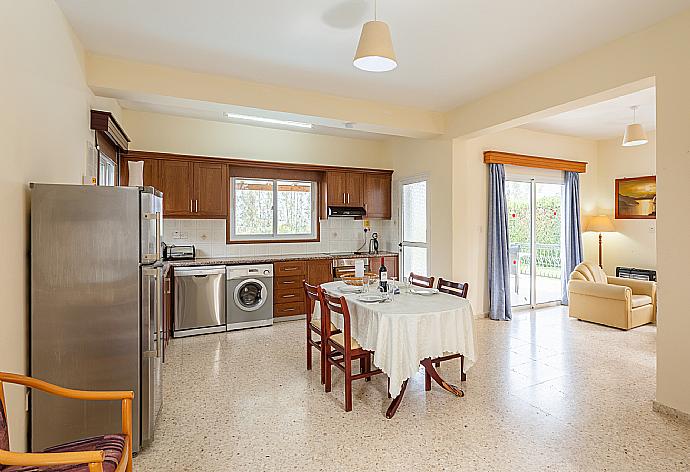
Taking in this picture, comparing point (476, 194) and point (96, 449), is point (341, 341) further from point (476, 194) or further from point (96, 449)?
point (476, 194)

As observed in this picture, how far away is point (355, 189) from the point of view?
22.0 ft

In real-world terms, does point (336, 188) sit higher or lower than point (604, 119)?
lower

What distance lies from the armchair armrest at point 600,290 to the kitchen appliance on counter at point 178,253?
5.51 m

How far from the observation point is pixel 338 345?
3.18 m

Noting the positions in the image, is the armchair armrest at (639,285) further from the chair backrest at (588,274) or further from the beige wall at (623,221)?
the beige wall at (623,221)

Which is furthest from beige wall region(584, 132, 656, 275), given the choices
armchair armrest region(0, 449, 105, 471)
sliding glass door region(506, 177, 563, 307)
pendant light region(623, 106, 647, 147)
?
armchair armrest region(0, 449, 105, 471)

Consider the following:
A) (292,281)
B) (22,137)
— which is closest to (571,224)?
(292,281)

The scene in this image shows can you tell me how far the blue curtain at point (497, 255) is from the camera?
19.1ft

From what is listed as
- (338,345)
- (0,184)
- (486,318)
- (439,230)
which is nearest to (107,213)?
(0,184)

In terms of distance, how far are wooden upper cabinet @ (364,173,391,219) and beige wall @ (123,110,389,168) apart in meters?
0.34

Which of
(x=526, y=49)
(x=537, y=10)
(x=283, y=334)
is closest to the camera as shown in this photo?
(x=537, y=10)

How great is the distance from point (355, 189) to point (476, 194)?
6.41ft

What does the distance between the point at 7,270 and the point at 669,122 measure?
437 centimetres

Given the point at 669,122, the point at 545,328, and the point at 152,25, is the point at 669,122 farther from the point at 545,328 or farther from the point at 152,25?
the point at 152,25
